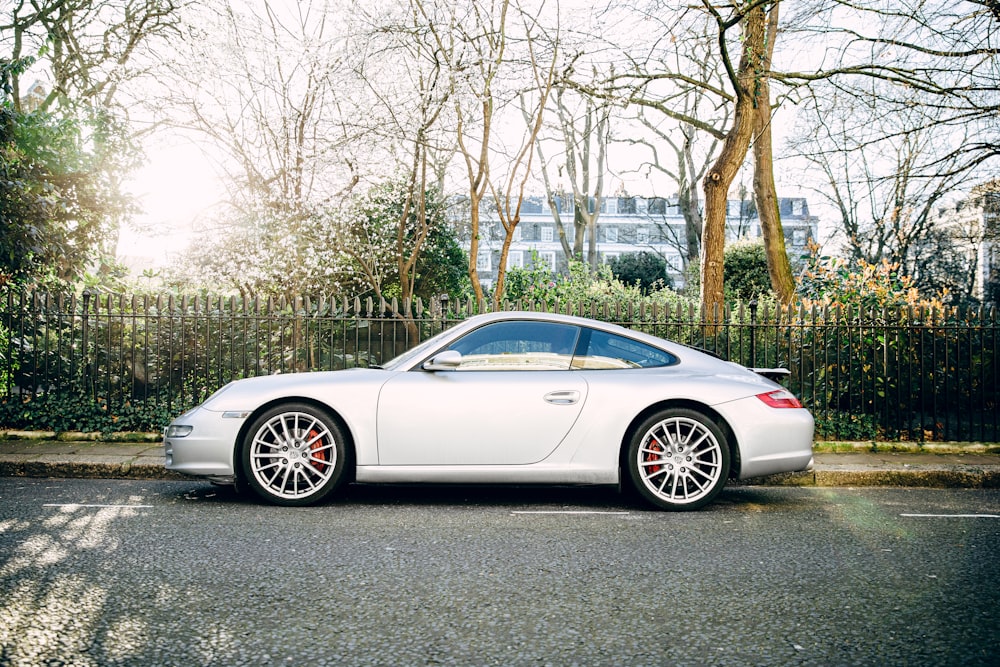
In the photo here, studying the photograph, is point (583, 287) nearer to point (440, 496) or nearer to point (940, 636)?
point (440, 496)

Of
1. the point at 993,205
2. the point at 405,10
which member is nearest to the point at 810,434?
the point at 405,10

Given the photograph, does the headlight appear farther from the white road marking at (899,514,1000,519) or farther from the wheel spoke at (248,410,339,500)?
the white road marking at (899,514,1000,519)

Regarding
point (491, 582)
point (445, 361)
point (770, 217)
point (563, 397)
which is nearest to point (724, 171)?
point (770, 217)

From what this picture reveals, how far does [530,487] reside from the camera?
696 centimetres

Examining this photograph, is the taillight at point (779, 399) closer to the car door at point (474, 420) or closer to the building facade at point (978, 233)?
the car door at point (474, 420)

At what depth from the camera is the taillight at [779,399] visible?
19.9 feet

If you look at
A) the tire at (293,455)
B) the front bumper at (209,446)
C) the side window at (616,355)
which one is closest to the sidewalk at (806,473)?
the front bumper at (209,446)

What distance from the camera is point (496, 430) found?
19.4 ft

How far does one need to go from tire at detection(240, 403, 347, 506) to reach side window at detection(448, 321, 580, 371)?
3.57 feet

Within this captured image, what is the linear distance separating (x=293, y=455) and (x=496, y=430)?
58.0 inches

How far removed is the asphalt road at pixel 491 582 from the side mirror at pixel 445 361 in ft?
3.34

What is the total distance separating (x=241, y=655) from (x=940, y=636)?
2758 millimetres


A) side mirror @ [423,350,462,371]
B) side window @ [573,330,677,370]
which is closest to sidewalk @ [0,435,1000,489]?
side window @ [573,330,677,370]

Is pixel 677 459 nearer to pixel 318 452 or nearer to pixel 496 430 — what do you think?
pixel 496 430
